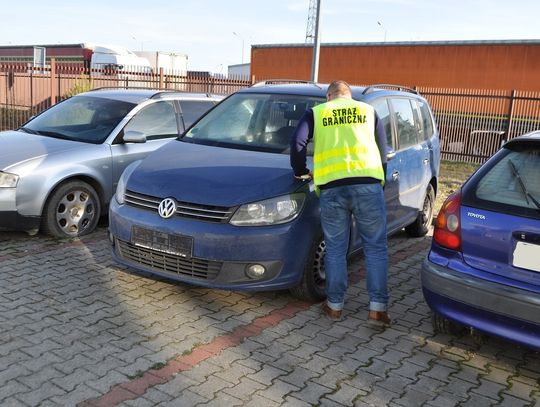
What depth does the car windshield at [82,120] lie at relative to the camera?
6.11 meters

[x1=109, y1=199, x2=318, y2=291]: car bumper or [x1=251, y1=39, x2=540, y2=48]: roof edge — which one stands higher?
[x1=251, y1=39, x2=540, y2=48]: roof edge

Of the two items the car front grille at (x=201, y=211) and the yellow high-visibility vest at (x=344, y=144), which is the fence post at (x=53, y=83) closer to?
the car front grille at (x=201, y=211)

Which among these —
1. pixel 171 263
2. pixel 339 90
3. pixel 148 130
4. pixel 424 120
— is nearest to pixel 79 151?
pixel 148 130

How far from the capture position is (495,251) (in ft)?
10.4

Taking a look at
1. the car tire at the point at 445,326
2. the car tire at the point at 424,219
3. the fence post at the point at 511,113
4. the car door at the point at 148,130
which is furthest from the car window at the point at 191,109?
the fence post at the point at 511,113

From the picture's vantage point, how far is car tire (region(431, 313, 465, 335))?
3.82 meters

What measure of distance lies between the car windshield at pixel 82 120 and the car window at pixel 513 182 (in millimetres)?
4118

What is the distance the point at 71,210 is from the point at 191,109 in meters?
2.11

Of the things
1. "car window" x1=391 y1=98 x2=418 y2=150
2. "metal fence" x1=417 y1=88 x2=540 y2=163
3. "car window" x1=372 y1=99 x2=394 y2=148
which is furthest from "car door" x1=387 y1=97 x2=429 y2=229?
"metal fence" x1=417 y1=88 x2=540 y2=163

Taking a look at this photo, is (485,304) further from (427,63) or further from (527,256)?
(427,63)

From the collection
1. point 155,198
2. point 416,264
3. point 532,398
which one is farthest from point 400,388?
point 416,264

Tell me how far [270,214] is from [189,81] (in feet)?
43.7

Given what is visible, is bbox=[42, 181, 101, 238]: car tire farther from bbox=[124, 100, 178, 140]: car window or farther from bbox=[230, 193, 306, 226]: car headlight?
bbox=[230, 193, 306, 226]: car headlight

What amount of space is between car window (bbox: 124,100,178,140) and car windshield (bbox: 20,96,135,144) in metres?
0.15
